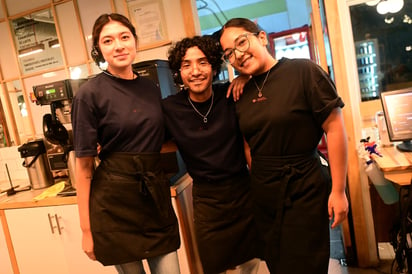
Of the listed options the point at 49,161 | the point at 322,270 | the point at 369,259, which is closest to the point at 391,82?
the point at 369,259

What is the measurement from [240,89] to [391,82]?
1497 millimetres

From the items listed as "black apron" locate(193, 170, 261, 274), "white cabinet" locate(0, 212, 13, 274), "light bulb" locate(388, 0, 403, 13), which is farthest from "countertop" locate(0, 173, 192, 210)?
"light bulb" locate(388, 0, 403, 13)

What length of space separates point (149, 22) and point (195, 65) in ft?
4.05

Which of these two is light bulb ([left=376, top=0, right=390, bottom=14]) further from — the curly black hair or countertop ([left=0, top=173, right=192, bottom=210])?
countertop ([left=0, top=173, right=192, bottom=210])

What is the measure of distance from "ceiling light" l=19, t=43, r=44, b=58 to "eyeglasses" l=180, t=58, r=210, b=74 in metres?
1.87

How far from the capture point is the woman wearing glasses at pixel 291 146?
3.89 ft

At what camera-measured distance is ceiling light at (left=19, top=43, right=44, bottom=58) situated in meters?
2.70

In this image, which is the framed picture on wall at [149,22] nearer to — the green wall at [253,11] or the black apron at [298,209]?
the black apron at [298,209]

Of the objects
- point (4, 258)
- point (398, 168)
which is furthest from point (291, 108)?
point (4, 258)

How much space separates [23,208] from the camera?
204cm

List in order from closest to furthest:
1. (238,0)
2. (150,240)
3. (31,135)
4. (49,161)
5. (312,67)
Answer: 1. (312,67)
2. (150,240)
3. (49,161)
4. (31,135)
5. (238,0)

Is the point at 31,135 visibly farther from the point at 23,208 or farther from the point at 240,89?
the point at 240,89

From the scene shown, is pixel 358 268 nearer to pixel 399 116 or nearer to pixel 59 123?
pixel 399 116

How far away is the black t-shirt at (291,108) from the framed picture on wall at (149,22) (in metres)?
1.34
